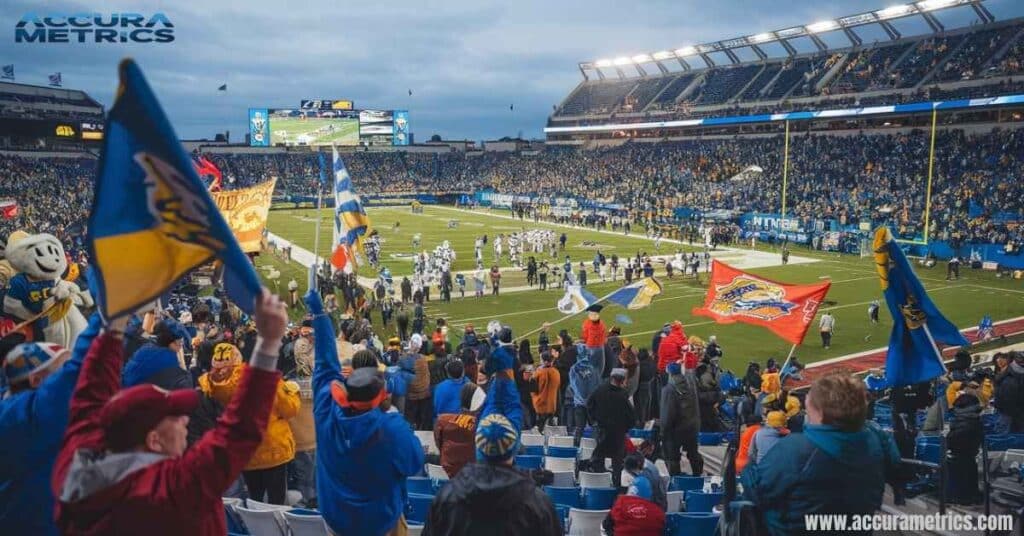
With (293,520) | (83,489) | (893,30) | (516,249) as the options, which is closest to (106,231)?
(83,489)

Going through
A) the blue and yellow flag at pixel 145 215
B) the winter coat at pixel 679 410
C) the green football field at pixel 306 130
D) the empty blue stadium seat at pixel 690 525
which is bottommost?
the empty blue stadium seat at pixel 690 525

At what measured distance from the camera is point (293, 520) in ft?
16.8

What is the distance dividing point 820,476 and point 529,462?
485 centimetres

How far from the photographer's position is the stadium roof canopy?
52.7 metres

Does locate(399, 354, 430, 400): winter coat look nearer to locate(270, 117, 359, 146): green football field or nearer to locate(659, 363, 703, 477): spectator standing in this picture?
locate(659, 363, 703, 477): spectator standing

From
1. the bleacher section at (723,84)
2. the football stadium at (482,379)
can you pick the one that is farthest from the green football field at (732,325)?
the bleacher section at (723,84)

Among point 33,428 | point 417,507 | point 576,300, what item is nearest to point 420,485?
point 417,507

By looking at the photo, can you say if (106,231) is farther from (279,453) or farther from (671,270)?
(671,270)

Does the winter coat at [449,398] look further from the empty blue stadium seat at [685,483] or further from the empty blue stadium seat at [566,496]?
the empty blue stadium seat at [685,483]

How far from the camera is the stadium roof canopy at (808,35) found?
173ft

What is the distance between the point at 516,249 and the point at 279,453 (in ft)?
Answer: 100

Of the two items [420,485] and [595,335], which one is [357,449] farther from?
[595,335]

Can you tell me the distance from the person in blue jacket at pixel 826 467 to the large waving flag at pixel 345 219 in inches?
327

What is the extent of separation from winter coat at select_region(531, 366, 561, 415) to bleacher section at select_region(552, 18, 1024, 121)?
4786cm
